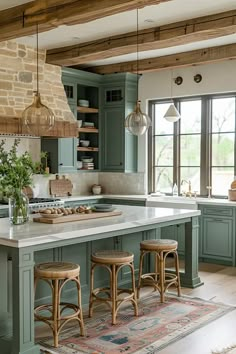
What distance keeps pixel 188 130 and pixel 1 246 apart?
16.4 ft

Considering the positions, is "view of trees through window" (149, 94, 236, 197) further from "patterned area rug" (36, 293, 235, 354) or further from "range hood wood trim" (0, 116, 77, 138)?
"patterned area rug" (36, 293, 235, 354)

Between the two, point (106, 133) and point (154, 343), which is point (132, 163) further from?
point (154, 343)

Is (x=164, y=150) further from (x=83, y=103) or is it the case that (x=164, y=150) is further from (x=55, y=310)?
(x=55, y=310)

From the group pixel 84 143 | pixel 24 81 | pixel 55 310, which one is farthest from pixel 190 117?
pixel 55 310

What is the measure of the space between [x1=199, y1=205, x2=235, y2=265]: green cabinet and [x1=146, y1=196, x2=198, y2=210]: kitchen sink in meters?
0.16

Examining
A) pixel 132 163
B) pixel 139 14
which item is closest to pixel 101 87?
pixel 132 163

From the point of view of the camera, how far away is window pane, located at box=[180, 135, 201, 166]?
8039 mm

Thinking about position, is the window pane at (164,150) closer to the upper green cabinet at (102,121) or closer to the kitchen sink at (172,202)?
the upper green cabinet at (102,121)

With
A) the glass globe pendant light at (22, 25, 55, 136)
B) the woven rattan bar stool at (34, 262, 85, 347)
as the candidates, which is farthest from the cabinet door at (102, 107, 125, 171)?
the woven rattan bar stool at (34, 262, 85, 347)

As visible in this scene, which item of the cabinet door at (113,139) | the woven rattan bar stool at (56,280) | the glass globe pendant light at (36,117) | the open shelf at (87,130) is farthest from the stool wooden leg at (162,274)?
the open shelf at (87,130)

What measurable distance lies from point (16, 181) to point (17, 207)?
246 millimetres

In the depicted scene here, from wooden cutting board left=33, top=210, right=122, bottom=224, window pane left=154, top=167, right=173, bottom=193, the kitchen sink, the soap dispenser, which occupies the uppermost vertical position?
window pane left=154, top=167, right=173, bottom=193

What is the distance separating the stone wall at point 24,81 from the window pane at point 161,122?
1653 mm

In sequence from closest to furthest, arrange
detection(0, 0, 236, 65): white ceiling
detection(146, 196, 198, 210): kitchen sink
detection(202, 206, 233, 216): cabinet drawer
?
detection(0, 0, 236, 65): white ceiling
detection(202, 206, 233, 216): cabinet drawer
detection(146, 196, 198, 210): kitchen sink
